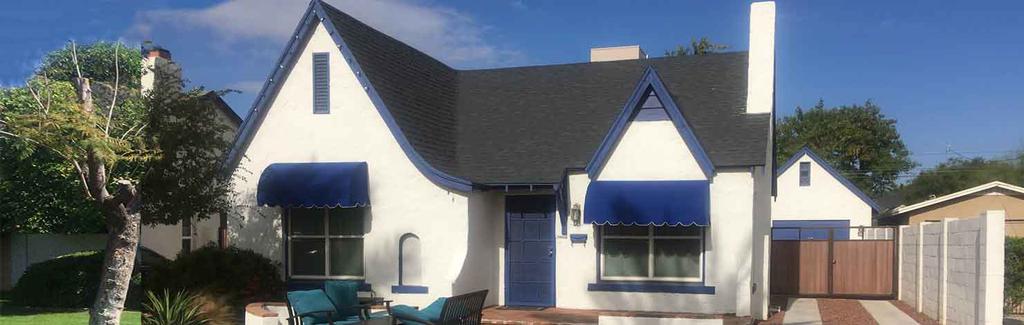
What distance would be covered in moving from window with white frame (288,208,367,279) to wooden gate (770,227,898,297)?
12.3 m

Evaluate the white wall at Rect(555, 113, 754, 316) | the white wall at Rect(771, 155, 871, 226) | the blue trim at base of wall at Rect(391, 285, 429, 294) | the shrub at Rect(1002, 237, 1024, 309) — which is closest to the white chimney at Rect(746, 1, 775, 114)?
the white wall at Rect(555, 113, 754, 316)

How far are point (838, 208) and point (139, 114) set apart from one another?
28713 mm

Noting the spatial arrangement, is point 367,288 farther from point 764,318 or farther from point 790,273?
point 790,273

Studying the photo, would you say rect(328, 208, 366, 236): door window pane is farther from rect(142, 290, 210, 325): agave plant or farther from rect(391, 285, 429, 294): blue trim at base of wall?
rect(142, 290, 210, 325): agave plant

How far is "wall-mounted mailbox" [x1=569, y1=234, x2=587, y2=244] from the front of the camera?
59.7ft

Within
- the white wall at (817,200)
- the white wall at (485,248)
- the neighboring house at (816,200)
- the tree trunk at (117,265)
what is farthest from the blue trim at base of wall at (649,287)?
the white wall at (817,200)

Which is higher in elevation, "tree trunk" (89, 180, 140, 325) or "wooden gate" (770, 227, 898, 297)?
"tree trunk" (89, 180, 140, 325)

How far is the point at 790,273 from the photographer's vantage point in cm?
2464

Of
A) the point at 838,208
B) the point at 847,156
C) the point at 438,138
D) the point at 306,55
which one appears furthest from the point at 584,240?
the point at 847,156

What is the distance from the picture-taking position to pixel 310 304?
13438 millimetres

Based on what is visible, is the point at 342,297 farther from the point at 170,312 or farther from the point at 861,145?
the point at 861,145

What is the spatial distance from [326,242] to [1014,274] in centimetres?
1595

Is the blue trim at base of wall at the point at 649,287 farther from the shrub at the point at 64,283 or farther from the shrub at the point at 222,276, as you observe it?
the shrub at the point at 64,283

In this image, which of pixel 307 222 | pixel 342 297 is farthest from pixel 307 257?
pixel 342 297
